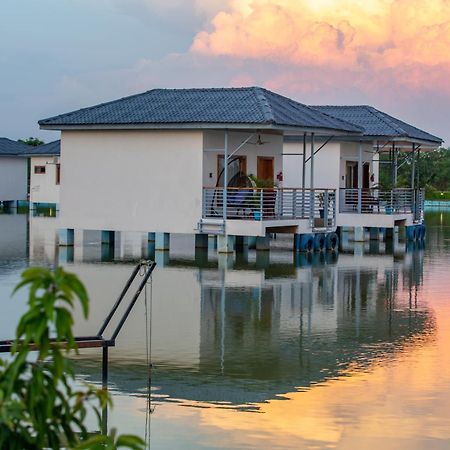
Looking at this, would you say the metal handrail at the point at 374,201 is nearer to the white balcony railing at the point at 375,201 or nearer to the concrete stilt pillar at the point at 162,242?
the white balcony railing at the point at 375,201

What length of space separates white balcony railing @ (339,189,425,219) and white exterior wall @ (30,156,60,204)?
17.8m

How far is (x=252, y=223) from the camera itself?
78.9 feet

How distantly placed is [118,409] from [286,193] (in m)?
18.8

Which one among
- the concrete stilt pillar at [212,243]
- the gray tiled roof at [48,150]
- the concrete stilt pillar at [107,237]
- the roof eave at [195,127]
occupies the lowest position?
the concrete stilt pillar at [212,243]

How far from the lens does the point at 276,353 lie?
12.0m

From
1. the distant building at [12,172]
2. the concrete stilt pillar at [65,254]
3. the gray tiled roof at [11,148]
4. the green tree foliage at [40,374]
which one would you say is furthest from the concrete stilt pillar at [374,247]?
the green tree foliage at [40,374]

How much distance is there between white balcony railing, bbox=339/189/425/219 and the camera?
31422mm

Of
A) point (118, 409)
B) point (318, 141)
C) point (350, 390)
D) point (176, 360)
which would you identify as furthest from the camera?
point (318, 141)

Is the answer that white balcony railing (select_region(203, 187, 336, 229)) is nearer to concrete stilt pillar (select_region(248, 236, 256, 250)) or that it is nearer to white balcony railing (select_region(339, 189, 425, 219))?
concrete stilt pillar (select_region(248, 236, 256, 250))

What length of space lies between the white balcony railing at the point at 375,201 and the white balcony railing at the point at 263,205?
4.38 metres

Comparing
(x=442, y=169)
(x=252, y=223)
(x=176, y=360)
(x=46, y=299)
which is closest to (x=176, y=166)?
(x=252, y=223)

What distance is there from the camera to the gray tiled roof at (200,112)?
24609mm

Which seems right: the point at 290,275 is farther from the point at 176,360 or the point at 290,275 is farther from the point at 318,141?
the point at 318,141

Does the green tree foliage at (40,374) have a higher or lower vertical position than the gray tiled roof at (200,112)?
lower
